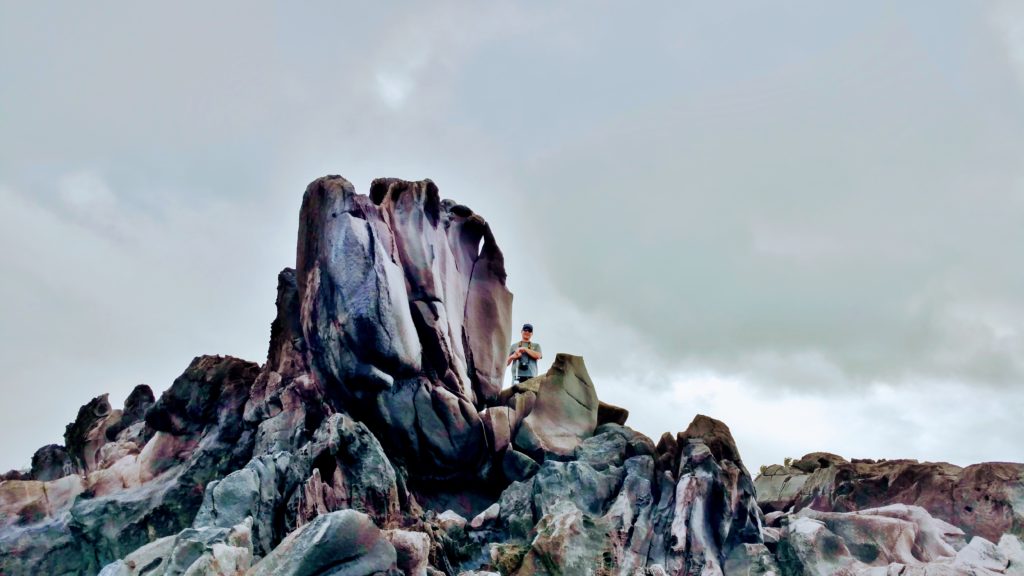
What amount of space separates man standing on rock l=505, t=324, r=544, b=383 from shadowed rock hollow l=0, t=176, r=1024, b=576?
0.99 metres

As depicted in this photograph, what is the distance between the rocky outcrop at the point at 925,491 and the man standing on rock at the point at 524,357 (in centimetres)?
1127

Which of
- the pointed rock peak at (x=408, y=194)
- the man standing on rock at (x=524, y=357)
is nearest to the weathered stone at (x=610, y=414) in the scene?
the man standing on rock at (x=524, y=357)

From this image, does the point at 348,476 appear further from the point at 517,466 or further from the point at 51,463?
the point at 51,463

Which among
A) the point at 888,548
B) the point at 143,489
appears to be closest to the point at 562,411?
the point at 888,548

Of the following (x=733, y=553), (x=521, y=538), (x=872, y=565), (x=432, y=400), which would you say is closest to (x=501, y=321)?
(x=432, y=400)

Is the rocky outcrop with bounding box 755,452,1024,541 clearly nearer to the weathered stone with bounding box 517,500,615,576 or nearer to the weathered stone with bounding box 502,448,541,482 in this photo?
the weathered stone with bounding box 502,448,541,482

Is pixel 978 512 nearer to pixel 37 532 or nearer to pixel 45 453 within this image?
pixel 37 532

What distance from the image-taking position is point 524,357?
124 ft

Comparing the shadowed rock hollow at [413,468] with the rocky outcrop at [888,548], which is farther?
the shadowed rock hollow at [413,468]

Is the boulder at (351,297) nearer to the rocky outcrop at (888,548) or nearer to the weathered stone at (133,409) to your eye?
the rocky outcrop at (888,548)

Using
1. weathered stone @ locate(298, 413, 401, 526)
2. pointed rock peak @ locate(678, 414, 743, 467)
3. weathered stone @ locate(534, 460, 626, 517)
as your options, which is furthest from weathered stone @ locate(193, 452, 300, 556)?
pointed rock peak @ locate(678, 414, 743, 467)

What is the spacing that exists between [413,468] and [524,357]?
8320 millimetres

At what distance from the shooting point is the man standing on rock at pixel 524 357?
124 feet

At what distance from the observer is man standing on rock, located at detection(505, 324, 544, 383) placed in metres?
37.7
